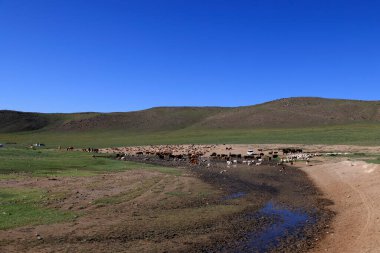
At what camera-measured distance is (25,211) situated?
15.2m

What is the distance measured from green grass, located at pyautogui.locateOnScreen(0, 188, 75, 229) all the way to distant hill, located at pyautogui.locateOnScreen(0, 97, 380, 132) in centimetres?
9746

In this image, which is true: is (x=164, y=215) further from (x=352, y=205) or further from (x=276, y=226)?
(x=352, y=205)

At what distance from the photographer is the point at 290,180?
27.7 metres

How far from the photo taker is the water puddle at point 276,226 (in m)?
12.8

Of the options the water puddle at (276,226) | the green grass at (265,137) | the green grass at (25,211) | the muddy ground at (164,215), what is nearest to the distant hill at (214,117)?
the green grass at (265,137)

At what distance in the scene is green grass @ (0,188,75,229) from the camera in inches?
545

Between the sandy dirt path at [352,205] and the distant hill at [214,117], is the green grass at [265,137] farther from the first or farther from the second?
the sandy dirt path at [352,205]

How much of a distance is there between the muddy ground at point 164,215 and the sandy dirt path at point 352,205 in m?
0.54

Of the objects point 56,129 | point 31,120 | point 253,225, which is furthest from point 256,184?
point 31,120

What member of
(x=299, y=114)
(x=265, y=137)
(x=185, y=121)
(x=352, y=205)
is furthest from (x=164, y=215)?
(x=185, y=121)

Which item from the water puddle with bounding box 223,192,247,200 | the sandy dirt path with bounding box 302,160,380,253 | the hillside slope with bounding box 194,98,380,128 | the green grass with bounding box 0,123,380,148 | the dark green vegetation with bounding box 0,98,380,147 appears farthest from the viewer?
the hillside slope with bounding box 194,98,380,128

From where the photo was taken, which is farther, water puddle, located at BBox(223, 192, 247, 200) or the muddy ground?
water puddle, located at BBox(223, 192, 247, 200)

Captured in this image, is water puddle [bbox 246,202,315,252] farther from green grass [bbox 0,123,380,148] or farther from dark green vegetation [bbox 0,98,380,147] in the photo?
dark green vegetation [bbox 0,98,380,147]

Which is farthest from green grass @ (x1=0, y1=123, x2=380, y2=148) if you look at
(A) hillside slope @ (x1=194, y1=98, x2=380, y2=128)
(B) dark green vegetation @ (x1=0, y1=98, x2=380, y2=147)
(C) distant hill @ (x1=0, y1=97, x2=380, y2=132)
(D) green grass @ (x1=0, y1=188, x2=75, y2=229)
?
(D) green grass @ (x1=0, y1=188, x2=75, y2=229)
